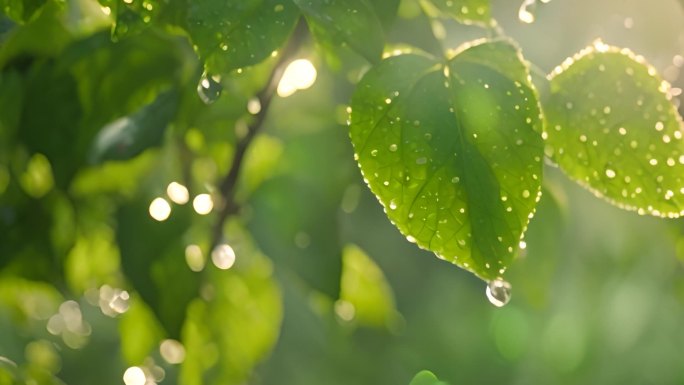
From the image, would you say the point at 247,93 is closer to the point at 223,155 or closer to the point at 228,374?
the point at 223,155

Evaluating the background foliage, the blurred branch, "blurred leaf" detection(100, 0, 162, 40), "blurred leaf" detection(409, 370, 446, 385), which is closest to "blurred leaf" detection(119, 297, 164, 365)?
the background foliage

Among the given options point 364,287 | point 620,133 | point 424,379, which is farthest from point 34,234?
point 620,133

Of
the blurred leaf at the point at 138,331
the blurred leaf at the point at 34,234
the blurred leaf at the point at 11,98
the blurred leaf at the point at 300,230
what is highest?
the blurred leaf at the point at 11,98

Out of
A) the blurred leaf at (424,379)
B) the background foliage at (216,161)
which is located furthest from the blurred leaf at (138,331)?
the blurred leaf at (424,379)

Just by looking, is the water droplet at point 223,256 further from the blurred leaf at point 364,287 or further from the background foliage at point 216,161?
the blurred leaf at point 364,287

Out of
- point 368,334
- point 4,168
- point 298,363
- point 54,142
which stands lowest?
point 368,334

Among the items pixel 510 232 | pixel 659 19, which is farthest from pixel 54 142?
pixel 659 19

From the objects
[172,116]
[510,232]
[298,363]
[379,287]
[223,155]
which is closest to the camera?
[510,232]
